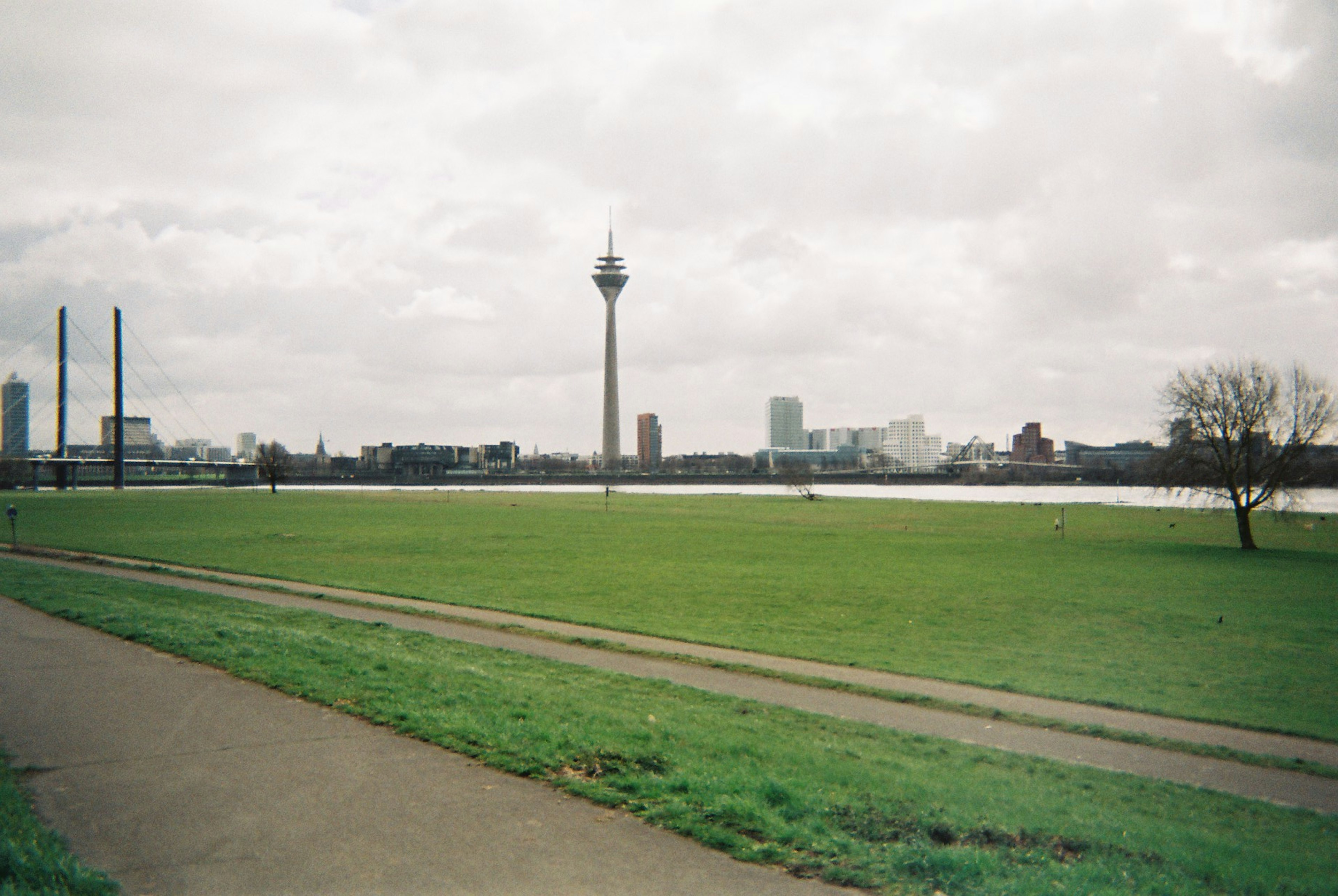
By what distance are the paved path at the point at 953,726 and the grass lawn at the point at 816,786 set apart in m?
0.86

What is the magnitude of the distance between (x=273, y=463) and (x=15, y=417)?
62946mm

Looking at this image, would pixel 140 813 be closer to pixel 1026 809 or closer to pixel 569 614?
pixel 1026 809

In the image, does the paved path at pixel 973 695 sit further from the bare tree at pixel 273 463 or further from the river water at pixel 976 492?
the bare tree at pixel 273 463

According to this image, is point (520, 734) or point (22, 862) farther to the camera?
point (520, 734)

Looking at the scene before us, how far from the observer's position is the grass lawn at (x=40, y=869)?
5215 millimetres

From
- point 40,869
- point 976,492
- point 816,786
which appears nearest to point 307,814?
point 40,869

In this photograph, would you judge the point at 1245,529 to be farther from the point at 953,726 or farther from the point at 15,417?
the point at 15,417

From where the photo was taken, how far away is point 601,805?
23.5 feet

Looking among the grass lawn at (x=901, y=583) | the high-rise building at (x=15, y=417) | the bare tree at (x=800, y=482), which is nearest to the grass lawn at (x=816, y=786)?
the grass lawn at (x=901, y=583)

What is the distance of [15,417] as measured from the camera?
16438cm

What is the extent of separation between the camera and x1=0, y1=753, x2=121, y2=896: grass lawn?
5215 millimetres

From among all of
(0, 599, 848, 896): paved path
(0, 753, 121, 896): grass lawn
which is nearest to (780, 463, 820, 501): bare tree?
(0, 599, 848, 896): paved path

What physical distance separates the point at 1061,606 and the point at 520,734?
21004mm

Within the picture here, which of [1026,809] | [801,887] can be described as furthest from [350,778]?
[1026,809]
